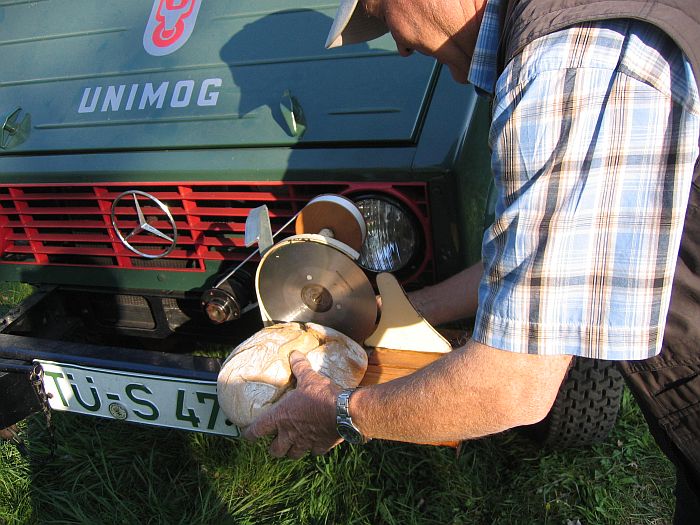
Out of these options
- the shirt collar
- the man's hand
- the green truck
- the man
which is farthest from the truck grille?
the man

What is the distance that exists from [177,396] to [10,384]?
54cm

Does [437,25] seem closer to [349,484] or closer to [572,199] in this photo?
[572,199]

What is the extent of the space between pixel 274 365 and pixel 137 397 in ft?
1.77

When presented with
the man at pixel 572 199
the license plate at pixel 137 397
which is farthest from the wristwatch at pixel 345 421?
the license plate at pixel 137 397

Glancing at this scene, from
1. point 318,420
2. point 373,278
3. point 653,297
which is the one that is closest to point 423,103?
point 373,278

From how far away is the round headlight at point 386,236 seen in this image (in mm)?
2100

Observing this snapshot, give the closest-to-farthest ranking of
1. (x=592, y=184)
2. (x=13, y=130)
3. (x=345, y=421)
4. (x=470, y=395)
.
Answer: (x=592, y=184) < (x=470, y=395) < (x=345, y=421) < (x=13, y=130)

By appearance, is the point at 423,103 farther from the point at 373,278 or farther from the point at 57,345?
the point at 57,345

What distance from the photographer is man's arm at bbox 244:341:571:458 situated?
4.19 ft

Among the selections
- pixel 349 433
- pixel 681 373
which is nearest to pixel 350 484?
pixel 349 433

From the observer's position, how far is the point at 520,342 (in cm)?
122

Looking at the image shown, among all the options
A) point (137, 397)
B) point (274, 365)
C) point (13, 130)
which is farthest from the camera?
point (13, 130)

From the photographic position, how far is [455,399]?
1.34 metres

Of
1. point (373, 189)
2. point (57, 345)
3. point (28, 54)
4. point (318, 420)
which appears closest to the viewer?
point (318, 420)
